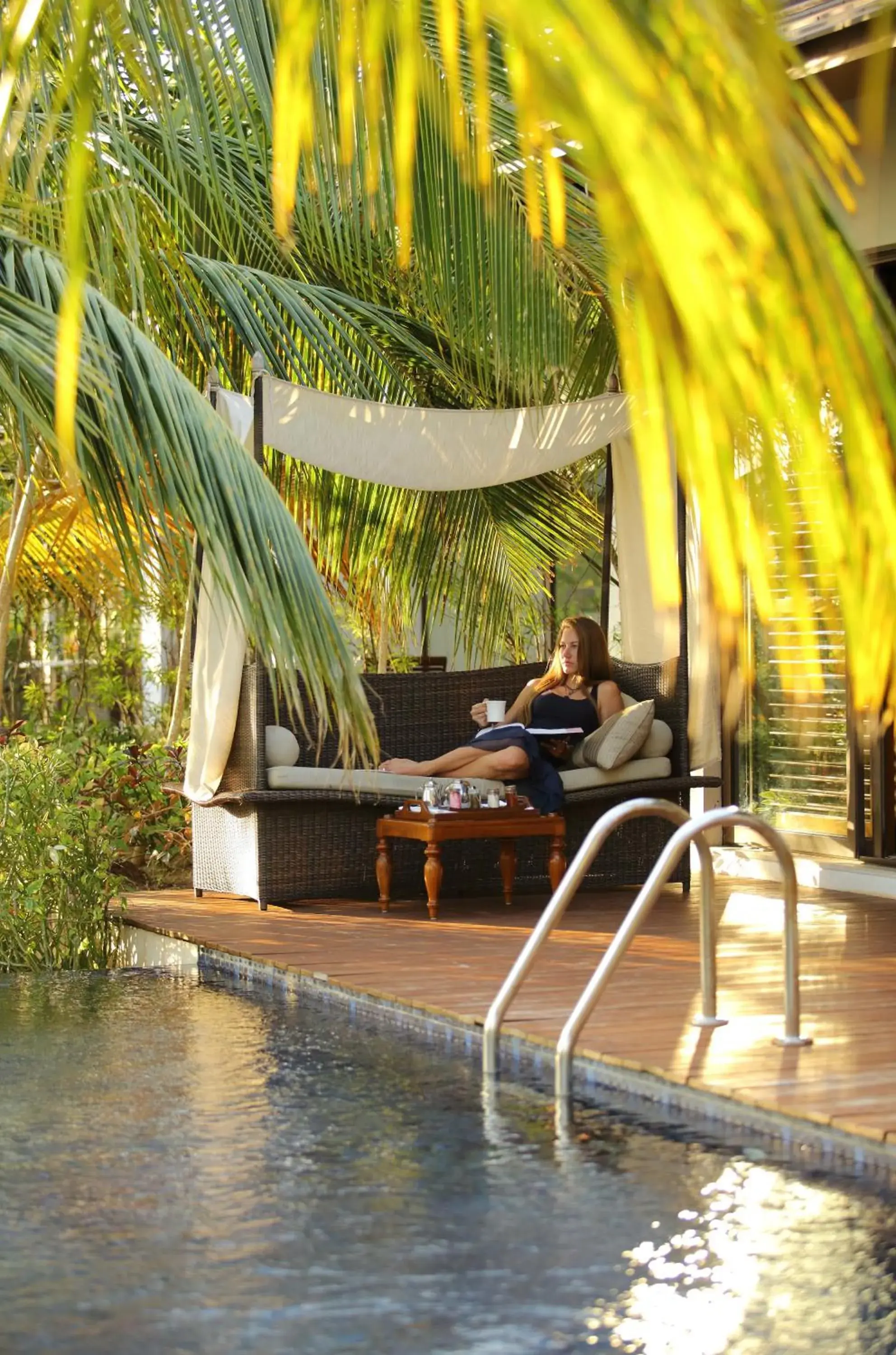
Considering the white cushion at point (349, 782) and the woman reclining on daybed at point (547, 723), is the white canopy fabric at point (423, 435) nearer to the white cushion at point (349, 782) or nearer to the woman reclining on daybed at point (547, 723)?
the woman reclining on daybed at point (547, 723)

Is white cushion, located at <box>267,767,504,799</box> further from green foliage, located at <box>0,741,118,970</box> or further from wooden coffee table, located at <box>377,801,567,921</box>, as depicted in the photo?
green foliage, located at <box>0,741,118,970</box>

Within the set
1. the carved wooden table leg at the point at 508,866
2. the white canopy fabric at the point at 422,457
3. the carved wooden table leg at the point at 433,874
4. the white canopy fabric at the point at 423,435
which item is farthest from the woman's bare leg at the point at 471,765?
the white canopy fabric at the point at 423,435

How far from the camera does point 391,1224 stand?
3.38 m

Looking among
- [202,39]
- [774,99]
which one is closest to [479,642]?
[202,39]

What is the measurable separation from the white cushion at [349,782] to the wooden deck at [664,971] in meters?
0.52

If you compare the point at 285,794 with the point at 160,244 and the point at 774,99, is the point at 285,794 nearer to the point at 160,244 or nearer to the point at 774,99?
the point at 160,244

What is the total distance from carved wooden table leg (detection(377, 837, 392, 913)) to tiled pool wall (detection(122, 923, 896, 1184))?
46.7 inches

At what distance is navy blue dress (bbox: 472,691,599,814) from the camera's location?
25.0ft

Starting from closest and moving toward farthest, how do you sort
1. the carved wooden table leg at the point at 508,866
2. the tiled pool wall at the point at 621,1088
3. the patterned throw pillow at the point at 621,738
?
the tiled pool wall at the point at 621,1088 → the carved wooden table leg at the point at 508,866 → the patterned throw pillow at the point at 621,738

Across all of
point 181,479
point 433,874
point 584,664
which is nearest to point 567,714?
point 584,664

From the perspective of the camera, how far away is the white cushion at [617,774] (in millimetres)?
7809

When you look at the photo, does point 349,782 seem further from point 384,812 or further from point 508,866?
point 508,866

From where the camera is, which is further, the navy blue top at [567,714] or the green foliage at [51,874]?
the navy blue top at [567,714]

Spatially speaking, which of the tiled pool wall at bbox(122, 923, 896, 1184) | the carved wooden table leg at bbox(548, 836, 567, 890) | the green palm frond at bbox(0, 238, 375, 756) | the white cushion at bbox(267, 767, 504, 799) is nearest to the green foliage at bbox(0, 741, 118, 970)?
the white cushion at bbox(267, 767, 504, 799)
